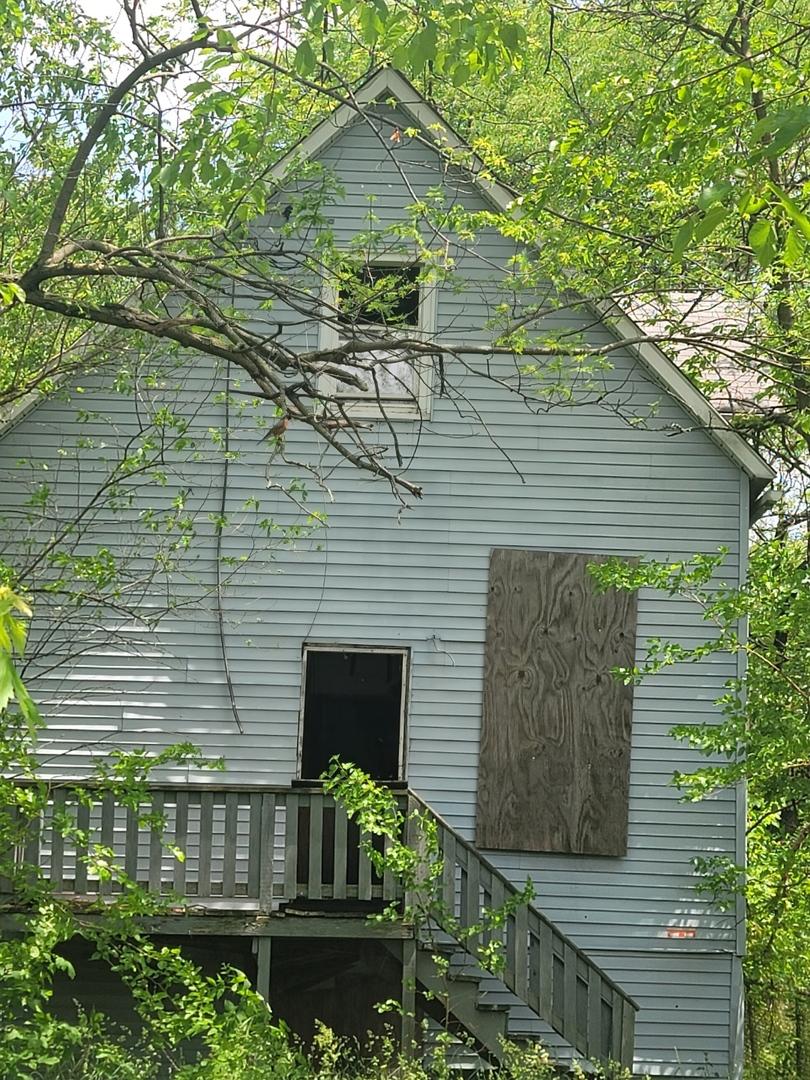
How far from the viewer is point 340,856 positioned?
382 inches

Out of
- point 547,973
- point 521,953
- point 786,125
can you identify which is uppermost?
point 786,125

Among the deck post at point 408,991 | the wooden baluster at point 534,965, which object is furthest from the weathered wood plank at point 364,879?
the wooden baluster at point 534,965

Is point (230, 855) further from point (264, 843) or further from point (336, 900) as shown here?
point (336, 900)

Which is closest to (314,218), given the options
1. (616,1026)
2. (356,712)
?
(616,1026)

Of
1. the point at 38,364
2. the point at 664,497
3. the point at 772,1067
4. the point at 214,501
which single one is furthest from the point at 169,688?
the point at 772,1067

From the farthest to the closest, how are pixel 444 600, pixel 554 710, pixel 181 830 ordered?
pixel 444 600 < pixel 554 710 < pixel 181 830

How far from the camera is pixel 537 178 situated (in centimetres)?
1034

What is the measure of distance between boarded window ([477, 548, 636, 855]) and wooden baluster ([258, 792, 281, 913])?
2105 millimetres

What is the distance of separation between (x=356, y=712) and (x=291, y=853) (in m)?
5.15

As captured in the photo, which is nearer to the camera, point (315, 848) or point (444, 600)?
point (315, 848)

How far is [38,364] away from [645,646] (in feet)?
18.5

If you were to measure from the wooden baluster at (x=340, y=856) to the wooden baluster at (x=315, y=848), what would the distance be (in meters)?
0.12

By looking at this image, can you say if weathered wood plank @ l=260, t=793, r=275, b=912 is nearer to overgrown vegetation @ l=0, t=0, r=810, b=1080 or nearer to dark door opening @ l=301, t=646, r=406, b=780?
overgrown vegetation @ l=0, t=0, r=810, b=1080

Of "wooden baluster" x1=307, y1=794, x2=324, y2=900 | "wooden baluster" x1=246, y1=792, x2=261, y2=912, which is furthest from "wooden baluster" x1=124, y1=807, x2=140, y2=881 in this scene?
"wooden baluster" x1=307, y1=794, x2=324, y2=900
